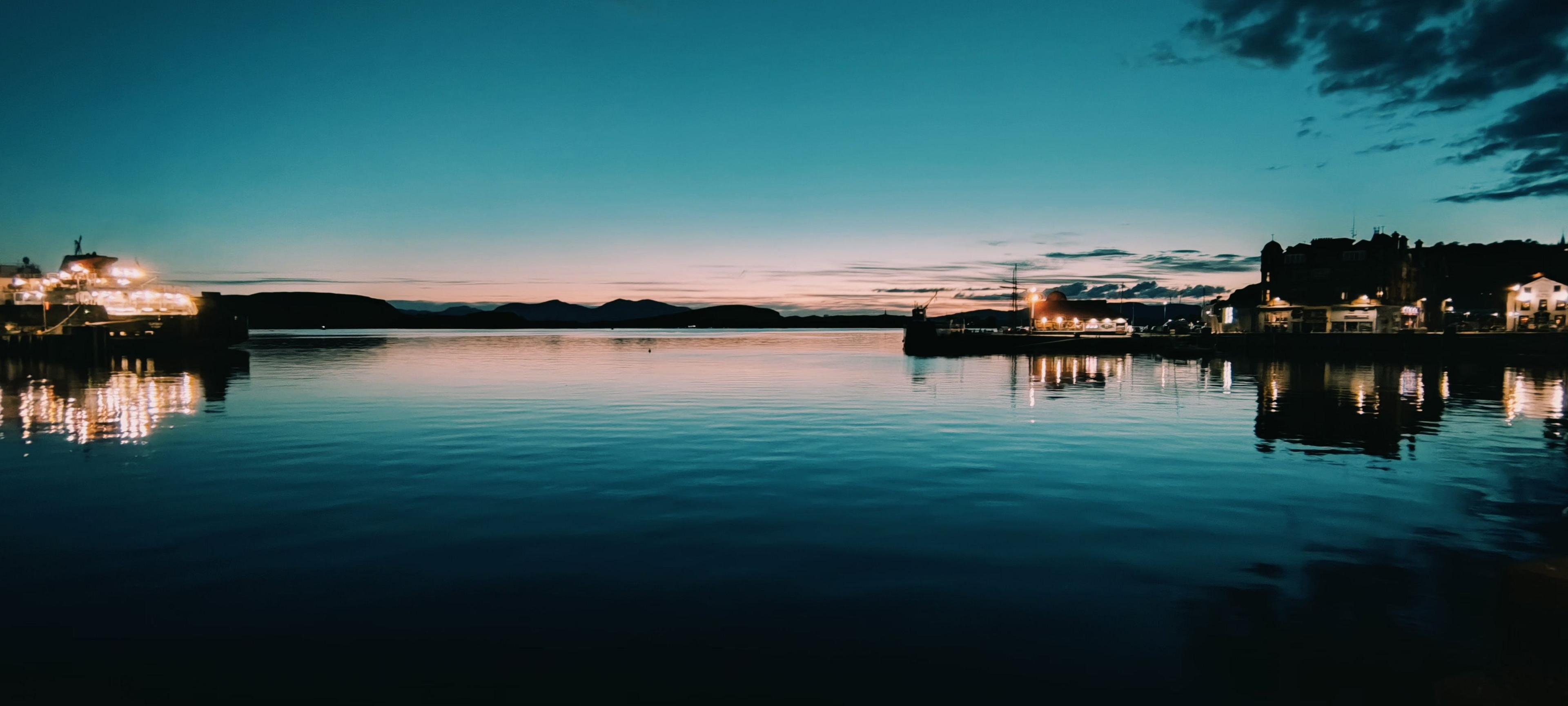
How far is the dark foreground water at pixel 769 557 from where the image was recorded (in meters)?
7.48

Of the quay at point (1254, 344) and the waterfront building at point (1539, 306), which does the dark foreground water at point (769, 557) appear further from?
the waterfront building at point (1539, 306)

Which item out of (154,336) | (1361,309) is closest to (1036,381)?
(1361,309)

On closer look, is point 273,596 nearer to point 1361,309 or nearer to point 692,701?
point 692,701

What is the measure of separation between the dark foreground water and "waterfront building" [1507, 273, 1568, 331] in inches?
3407

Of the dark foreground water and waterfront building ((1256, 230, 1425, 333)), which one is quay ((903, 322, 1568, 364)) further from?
the dark foreground water

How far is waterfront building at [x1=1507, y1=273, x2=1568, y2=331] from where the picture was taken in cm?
8938

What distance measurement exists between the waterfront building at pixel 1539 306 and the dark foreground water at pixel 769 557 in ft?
284

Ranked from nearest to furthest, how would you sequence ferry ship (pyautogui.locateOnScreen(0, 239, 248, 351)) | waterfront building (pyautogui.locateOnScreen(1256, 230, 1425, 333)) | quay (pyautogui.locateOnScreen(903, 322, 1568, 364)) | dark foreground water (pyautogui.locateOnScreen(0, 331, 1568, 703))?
dark foreground water (pyautogui.locateOnScreen(0, 331, 1568, 703)), quay (pyautogui.locateOnScreen(903, 322, 1568, 364)), ferry ship (pyautogui.locateOnScreen(0, 239, 248, 351)), waterfront building (pyautogui.locateOnScreen(1256, 230, 1425, 333))

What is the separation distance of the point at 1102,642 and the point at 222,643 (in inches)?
367

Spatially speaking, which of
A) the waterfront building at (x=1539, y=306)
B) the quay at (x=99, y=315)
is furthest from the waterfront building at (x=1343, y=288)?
the quay at (x=99, y=315)

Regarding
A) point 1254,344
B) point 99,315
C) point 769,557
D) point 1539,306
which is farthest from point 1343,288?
point 99,315

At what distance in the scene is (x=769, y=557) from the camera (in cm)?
1137

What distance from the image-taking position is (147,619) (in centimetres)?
874

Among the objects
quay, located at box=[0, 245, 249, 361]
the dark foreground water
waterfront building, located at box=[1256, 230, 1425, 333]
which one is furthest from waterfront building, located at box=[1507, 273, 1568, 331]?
quay, located at box=[0, 245, 249, 361]
